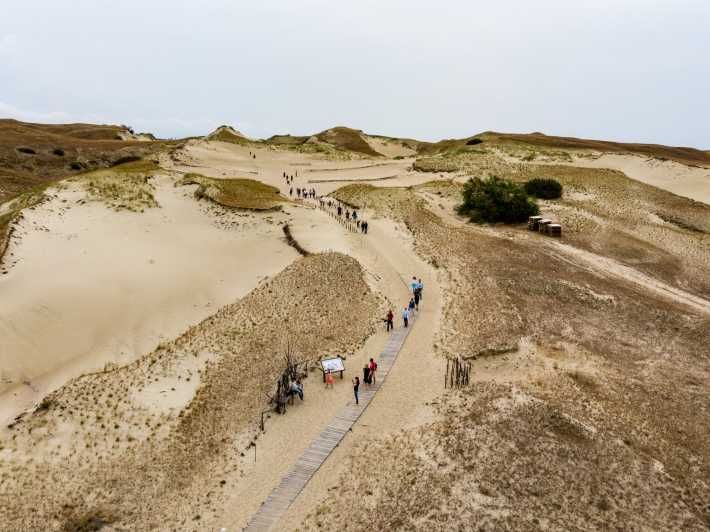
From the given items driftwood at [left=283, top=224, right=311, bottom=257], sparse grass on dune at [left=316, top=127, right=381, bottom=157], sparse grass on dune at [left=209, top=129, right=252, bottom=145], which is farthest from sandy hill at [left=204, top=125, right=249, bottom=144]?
driftwood at [left=283, top=224, right=311, bottom=257]

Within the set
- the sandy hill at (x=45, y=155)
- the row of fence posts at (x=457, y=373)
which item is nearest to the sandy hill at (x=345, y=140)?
the sandy hill at (x=45, y=155)

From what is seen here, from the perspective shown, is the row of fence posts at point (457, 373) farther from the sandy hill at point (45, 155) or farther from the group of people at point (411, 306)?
the sandy hill at point (45, 155)

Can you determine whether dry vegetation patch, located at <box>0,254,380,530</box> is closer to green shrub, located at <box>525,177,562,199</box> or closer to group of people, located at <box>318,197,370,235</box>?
group of people, located at <box>318,197,370,235</box>

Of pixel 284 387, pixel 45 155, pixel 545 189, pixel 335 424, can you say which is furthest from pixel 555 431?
pixel 45 155

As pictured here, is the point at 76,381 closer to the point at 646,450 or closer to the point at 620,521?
the point at 620,521

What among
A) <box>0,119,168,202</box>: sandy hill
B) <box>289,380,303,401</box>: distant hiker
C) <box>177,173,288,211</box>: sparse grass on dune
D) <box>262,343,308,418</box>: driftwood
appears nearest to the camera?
<box>262,343,308,418</box>: driftwood

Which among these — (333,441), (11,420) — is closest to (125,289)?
(11,420)
